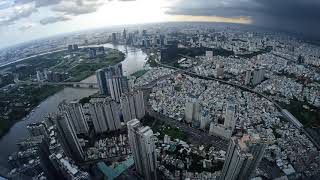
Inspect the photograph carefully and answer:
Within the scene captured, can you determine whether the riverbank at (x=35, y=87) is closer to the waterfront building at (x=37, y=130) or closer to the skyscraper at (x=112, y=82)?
the waterfront building at (x=37, y=130)

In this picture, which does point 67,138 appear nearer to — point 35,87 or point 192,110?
point 192,110

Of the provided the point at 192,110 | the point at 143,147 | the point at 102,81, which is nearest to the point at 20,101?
the point at 102,81

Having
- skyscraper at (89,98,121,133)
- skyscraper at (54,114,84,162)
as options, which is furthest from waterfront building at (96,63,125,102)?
skyscraper at (54,114,84,162)

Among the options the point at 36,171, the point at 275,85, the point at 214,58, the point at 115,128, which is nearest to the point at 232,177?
the point at 36,171

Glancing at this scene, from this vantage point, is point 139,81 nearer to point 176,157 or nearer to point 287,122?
point 176,157

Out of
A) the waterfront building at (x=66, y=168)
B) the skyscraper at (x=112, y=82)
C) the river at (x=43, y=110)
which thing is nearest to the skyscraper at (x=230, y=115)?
the waterfront building at (x=66, y=168)

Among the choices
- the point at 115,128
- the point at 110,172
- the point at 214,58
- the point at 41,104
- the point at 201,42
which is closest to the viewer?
the point at 110,172
